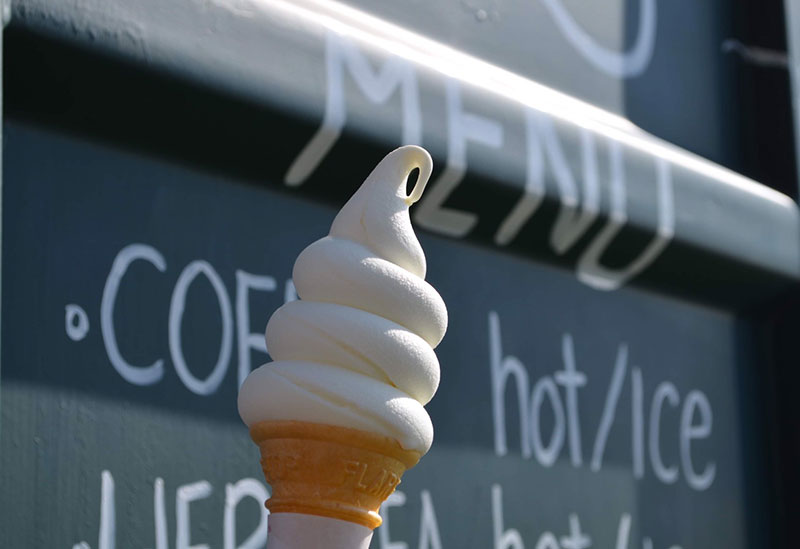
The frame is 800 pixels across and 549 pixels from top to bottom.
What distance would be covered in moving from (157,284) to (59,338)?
0.19 metres

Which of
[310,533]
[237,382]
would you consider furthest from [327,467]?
[237,382]

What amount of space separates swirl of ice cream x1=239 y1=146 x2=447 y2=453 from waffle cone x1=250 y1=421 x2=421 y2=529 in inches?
0.4

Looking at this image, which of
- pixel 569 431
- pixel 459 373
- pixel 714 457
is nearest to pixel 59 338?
pixel 459 373

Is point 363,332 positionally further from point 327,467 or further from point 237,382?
point 237,382

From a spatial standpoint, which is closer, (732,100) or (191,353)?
(191,353)

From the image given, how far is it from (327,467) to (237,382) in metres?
0.80

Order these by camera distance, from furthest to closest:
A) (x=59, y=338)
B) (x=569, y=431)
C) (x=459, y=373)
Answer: (x=569, y=431), (x=459, y=373), (x=59, y=338)

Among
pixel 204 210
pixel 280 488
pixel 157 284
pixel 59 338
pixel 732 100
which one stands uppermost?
pixel 732 100

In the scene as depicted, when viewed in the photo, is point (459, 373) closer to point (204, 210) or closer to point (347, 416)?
point (204, 210)

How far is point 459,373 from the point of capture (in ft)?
6.97

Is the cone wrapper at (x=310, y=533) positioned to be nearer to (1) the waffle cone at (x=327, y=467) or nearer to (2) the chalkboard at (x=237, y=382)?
(1) the waffle cone at (x=327, y=467)

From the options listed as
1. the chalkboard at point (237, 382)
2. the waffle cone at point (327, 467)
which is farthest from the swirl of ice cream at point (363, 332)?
the chalkboard at point (237, 382)

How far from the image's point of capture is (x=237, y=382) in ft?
5.93

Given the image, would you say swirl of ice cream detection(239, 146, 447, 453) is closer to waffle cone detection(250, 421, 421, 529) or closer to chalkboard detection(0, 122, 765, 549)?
waffle cone detection(250, 421, 421, 529)
